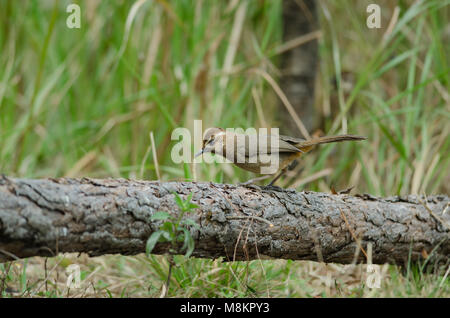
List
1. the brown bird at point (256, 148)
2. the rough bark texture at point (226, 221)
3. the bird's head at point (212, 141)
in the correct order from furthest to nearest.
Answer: the bird's head at point (212, 141) → the brown bird at point (256, 148) → the rough bark texture at point (226, 221)

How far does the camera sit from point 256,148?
3.10 m

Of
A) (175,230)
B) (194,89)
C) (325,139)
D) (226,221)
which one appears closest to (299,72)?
(194,89)

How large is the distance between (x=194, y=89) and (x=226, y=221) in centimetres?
262

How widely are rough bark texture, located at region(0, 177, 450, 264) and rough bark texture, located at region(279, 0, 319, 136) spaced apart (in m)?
2.25

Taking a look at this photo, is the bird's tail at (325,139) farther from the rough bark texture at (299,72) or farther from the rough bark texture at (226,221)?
the rough bark texture at (299,72)

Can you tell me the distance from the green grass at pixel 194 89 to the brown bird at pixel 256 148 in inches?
40.1

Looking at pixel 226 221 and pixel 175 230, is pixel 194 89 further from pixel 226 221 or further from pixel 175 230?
pixel 175 230

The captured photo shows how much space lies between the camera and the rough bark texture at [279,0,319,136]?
5273 millimetres

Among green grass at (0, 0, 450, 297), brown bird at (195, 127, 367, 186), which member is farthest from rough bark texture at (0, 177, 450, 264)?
green grass at (0, 0, 450, 297)

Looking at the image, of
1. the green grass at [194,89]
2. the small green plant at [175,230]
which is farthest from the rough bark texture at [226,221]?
the green grass at [194,89]

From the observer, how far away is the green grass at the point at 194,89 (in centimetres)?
470

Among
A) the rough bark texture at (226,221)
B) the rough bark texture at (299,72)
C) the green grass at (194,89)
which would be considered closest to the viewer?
the rough bark texture at (226,221)

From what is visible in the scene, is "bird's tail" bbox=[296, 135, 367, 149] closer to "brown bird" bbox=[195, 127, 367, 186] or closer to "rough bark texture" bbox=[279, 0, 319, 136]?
"brown bird" bbox=[195, 127, 367, 186]

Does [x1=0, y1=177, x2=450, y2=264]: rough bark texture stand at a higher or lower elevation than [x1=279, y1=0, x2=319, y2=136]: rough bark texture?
lower
